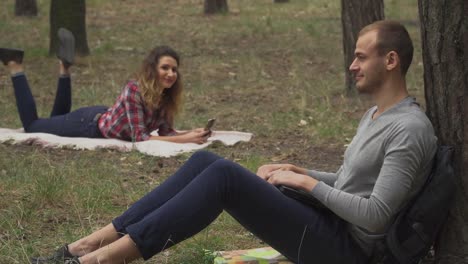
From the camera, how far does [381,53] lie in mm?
3797

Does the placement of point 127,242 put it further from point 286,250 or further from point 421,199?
point 421,199

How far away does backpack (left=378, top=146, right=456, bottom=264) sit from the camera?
3662 millimetres

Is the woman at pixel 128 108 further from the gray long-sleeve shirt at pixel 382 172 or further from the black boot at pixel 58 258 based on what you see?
the gray long-sleeve shirt at pixel 382 172

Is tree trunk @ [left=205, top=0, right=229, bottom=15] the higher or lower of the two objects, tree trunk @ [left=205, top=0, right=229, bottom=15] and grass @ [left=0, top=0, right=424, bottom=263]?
the higher

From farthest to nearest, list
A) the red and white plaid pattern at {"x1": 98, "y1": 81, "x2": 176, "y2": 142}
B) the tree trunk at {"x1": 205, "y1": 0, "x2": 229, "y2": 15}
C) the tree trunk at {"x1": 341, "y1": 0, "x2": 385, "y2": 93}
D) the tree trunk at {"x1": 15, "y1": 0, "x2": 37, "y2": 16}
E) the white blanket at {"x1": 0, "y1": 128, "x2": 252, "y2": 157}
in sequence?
the tree trunk at {"x1": 205, "y1": 0, "x2": 229, "y2": 15}, the tree trunk at {"x1": 15, "y1": 0, "x2": 37, "y2": 16}, the tree trunk at {"x1": 341, "y1": 0, "x2": 385, "y2": 93}, the red and white plaid pattern at {"x1": 98, "y1": 81, "x2": 176, "y2": 142}, the white blanket at {"x1": 0, "y1": 128, "x2": 252, "y2": 157}

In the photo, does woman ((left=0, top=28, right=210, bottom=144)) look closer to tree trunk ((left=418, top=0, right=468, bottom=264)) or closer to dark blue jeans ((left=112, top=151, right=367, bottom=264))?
dark blue jeans ((left=112, top=151, right=367, bottom=264))

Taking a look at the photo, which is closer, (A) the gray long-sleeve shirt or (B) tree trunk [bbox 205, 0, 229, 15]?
(A) the gray long-sleeve shirt

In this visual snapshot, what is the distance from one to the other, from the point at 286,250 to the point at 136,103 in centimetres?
385

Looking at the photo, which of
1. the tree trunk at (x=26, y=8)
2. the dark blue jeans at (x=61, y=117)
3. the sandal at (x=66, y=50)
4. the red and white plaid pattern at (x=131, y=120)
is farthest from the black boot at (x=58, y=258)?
the tree trunk at (x=26, y=8)

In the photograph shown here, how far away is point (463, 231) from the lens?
3.92 m

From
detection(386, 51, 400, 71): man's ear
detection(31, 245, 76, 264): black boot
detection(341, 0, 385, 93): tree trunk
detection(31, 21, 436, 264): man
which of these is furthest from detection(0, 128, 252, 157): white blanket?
detection(386, 51, 400, 71): man's ear

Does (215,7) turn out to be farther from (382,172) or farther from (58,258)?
(382,172)

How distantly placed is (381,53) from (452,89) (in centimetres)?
37

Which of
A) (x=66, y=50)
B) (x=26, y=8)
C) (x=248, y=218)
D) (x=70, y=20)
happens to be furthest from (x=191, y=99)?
(x=26, y=8)
